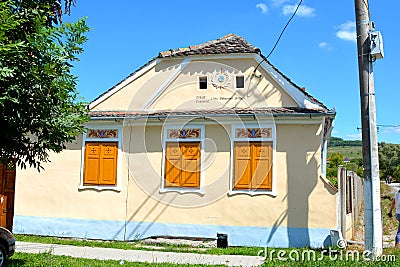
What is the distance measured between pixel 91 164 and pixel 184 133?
10.6 feet

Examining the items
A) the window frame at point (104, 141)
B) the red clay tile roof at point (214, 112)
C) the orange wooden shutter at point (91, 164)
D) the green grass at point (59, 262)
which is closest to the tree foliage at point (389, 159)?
the red clay tile roof at point (214, 112)

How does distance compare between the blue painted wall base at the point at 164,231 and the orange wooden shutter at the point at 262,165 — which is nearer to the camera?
the blue painted wall base at the point at 164,231

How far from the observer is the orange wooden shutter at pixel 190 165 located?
13.5 metres

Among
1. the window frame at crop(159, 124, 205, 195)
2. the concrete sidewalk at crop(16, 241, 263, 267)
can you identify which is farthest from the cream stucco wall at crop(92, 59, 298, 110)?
the concrete sidewalk at crop(16, 241, 263, 267)

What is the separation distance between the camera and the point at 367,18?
10.3 meters

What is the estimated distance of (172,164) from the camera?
541 inches

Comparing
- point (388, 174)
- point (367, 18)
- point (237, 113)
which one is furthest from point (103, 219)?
point (388, 174)

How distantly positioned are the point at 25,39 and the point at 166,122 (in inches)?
292

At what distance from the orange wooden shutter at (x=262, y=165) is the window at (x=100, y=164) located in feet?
14.5

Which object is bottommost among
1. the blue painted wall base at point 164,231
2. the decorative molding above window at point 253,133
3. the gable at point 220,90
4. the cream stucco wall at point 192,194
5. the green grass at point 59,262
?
the green grass at point 59,262

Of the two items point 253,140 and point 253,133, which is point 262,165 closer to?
point 253,140

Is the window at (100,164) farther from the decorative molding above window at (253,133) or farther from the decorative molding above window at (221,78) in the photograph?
the decorative molding above window at (253,133)

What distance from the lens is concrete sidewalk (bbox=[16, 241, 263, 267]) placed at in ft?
33.1

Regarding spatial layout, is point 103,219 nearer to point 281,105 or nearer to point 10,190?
point 10,190
